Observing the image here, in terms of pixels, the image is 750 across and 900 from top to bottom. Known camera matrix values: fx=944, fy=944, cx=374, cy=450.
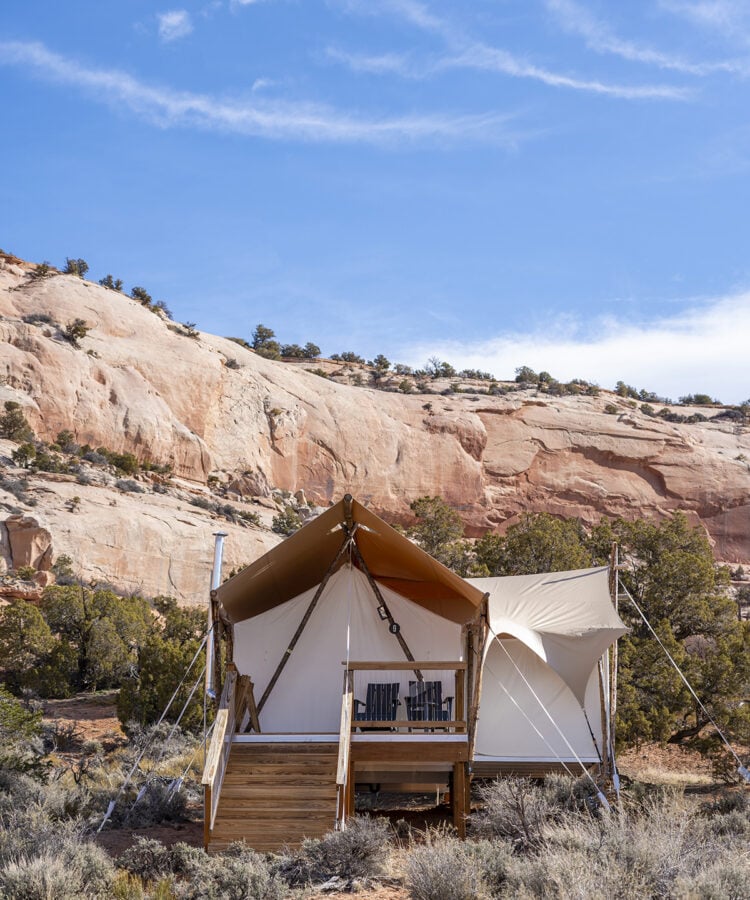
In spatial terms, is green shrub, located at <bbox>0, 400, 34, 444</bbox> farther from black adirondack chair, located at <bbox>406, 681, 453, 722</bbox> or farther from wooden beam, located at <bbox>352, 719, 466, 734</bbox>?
wooden beam, located at <bbox>352, 719, 466, 734</bbox>

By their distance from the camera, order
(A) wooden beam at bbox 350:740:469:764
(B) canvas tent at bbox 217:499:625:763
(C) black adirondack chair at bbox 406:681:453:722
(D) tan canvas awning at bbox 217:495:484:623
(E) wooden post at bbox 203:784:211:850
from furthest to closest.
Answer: (B) canvas tent at bbox 217:499:625:763 → (C) black adirondack chair at bbox 406:681:453:722 → (D) tan canvas awning at bbox 217:495:484:623 → (A) wooden beam at bbox 350:740:469:764 → (E) wooden post at bbox 203:784:211:850

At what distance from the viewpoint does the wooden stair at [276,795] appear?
9820mm

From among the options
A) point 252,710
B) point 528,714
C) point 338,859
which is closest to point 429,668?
point 252,710

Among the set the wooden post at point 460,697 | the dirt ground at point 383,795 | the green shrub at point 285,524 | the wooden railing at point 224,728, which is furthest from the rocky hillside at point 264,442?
the wooden post at point 460,697

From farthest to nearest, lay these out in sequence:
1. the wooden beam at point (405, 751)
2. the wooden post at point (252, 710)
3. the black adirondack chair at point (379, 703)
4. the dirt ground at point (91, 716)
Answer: the dirt ground at point (91, 716) → the black adirondack chair at point (379, 703) → the wooden post at point (252, 710) → the wooden beam at point (405, 751)

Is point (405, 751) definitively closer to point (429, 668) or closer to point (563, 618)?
point (429, 668)

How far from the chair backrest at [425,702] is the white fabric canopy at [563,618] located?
1115 mm

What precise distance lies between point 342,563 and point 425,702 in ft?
7.36

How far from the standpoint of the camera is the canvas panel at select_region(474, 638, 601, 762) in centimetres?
1322

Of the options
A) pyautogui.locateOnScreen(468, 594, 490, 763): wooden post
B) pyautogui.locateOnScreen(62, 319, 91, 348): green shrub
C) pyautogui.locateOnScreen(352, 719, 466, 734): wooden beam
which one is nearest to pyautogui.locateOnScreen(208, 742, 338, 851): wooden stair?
pyautogui.locateOnScreen(352, 719, 466, 734): wooden beam

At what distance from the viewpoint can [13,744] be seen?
13.0 metres

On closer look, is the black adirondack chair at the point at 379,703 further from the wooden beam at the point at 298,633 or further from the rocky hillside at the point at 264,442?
the rocky hillside at the point at 264,442

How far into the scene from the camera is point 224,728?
34.6 ft

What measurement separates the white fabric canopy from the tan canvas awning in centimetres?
73
